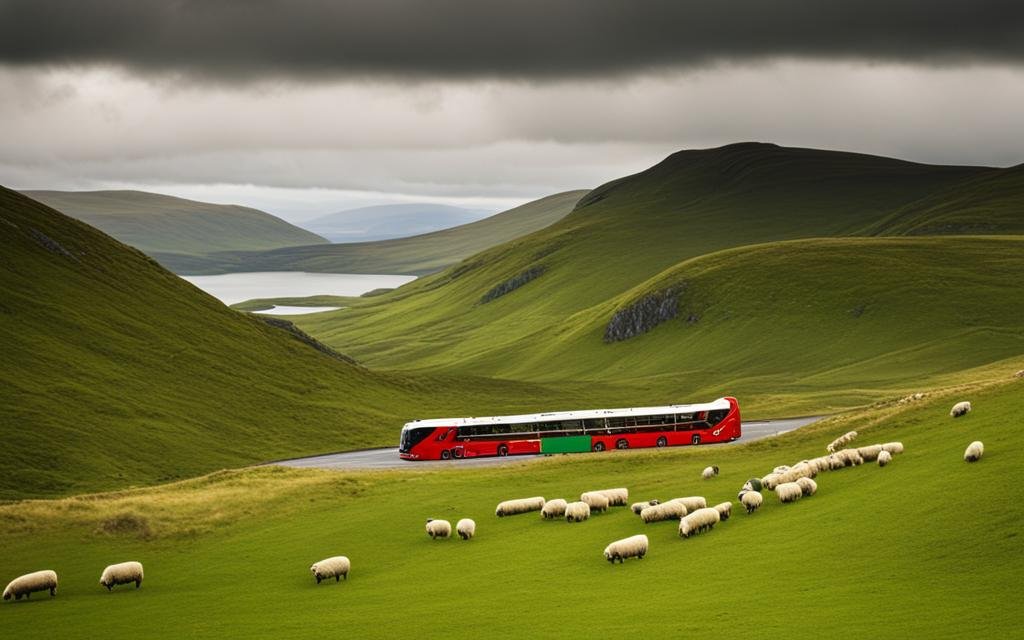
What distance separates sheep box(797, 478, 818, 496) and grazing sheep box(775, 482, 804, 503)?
178 millimetres

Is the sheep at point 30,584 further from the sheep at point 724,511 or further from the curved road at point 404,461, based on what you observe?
the curved road at point 404,461

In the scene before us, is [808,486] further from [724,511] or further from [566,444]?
[566,444]

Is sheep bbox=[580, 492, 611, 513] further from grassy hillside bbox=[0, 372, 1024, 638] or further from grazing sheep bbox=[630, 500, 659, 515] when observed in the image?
grazing sheep bbox=[630, 500, 659, 515]

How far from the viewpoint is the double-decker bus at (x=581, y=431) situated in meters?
94.6

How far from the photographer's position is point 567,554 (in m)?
47.4

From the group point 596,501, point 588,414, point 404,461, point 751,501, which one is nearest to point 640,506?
point 596,501

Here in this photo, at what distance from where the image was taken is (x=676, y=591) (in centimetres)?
3784

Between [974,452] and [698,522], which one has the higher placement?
[974,452]

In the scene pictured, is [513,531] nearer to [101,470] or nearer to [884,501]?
[884,501]

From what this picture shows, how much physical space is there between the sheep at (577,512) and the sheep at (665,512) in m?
4.77

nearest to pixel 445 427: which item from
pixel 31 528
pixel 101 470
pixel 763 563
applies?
pixel 101 470

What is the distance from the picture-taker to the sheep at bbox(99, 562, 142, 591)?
48.4m

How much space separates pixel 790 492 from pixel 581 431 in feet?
150

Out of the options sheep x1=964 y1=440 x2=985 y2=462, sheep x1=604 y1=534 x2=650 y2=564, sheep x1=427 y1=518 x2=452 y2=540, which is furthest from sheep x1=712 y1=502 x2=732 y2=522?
sheep x1=427 y1=518 x2=452 y2=540
